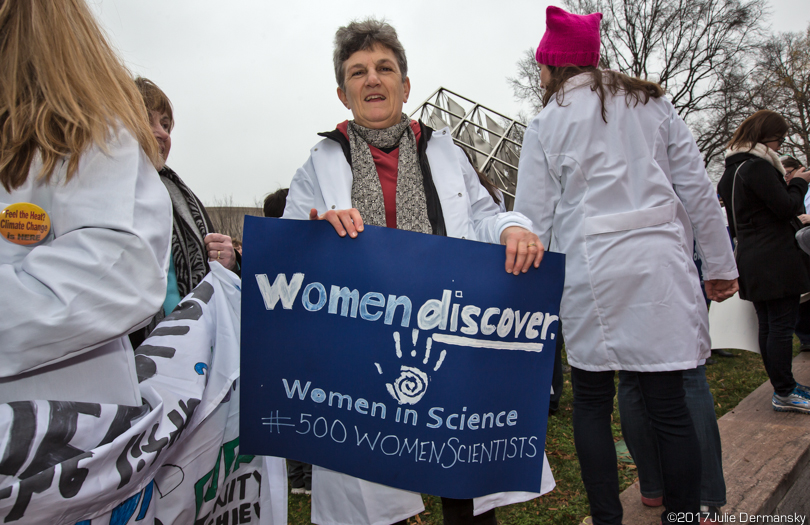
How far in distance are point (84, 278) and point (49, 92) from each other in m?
0.40

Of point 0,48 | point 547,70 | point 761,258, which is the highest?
point 547,70

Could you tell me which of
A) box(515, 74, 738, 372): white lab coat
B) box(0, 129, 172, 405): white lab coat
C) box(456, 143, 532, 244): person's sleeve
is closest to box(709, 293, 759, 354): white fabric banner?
box(515, 74, 738, 372): white lab coat

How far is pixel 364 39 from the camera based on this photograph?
1.99 m

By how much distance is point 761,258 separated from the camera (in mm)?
Answer: 3732

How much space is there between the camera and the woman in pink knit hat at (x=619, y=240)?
2.05m

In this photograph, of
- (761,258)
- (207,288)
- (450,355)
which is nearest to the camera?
(450,355)

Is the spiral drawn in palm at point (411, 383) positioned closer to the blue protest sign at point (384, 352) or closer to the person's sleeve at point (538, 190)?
the blue protest sign at point (384, 352)

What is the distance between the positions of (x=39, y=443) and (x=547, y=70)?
2286mm

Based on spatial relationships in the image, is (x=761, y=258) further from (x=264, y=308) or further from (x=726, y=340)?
(x=264, y=308)

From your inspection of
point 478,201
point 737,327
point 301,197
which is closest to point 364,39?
point 301,197

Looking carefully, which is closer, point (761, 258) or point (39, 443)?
point (39, 443)

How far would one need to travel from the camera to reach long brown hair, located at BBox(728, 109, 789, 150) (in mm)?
3660

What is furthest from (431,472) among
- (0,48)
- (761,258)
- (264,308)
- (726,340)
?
(726,340)

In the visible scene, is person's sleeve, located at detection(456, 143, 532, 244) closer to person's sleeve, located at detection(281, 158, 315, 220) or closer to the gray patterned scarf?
the gray patterned scarf
